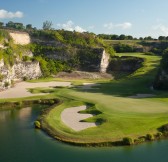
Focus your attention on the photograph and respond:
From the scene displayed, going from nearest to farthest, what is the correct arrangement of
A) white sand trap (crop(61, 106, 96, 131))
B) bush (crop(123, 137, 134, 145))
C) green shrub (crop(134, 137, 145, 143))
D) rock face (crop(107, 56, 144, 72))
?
bush (crop(123, 137, 134, 145)) < green shrub (crop(134, 137, 145, 143)) < white sand trap (crop(61, 106, 96, 131)) < rock face (crop(107, 56, 144, 72))

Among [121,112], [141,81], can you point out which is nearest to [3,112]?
[121,112]

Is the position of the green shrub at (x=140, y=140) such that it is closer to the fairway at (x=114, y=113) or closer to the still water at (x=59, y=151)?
the fairway at (x=114, y=113)

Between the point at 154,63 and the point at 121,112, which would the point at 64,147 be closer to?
the point at 121,112

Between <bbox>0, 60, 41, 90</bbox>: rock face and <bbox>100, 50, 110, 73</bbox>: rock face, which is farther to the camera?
<bbox>100, 50, 110, 73</bbox>: rock face

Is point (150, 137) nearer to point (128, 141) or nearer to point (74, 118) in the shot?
point (128, 141)

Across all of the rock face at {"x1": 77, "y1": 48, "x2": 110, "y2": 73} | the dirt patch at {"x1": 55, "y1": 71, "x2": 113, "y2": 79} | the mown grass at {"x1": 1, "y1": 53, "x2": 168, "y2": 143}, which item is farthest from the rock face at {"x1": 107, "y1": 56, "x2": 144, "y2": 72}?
the mown grass at {"x1": 1, "y1": 53, "x2": 168, "y2": 143}

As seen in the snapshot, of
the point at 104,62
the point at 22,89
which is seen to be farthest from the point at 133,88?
the point at 104,62

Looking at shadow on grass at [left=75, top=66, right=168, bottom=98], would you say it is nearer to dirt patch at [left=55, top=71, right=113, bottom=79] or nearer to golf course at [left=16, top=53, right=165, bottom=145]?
golf course at [left=16, top=53, right=165, bottom=145]
